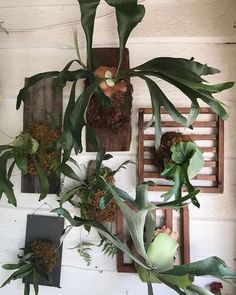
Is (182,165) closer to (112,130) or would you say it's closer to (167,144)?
(167,144)

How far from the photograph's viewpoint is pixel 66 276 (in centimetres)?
162

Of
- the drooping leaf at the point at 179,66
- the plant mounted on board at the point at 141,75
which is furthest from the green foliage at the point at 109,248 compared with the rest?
the drooping leaf at the point at 179,66

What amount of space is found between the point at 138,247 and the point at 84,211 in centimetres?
41

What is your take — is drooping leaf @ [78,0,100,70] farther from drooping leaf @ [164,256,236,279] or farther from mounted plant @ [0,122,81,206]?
drooping leaf @ [164,256,236,279]

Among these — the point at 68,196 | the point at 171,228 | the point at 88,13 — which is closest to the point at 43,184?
the point at 68,196

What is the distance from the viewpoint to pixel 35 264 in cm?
153

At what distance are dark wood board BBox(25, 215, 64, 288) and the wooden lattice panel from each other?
0.44 meters

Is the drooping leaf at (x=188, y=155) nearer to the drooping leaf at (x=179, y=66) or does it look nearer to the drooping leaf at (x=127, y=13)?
the drooping leaf at (x=179, y=66)

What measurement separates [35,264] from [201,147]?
2.81 ft

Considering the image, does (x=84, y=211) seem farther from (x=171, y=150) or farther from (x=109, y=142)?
(x=171, y=150)

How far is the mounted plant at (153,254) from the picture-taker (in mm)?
1133

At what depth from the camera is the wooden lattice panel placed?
1.49 m

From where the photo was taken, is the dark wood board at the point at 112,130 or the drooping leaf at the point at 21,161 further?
the dark wood board at the point at 112,130

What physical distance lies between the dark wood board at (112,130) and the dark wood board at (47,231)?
407 millimetres
